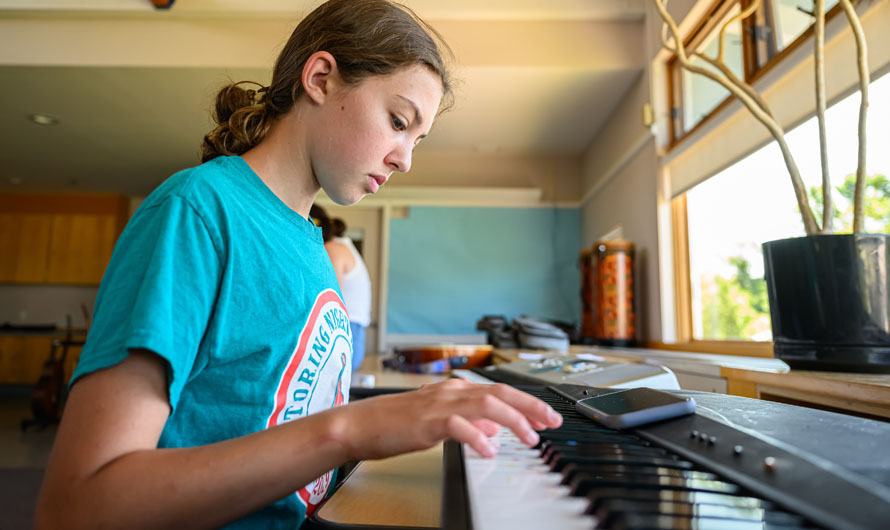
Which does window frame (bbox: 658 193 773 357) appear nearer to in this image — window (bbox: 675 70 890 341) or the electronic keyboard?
window (bbox: 675 70 890 341)

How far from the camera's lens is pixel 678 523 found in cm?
28

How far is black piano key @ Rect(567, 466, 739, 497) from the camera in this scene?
0.33 meters

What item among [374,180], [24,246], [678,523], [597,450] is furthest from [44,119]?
[678,523]

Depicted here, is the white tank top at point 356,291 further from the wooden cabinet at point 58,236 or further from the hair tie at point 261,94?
the wooden cabinet at point 58,236

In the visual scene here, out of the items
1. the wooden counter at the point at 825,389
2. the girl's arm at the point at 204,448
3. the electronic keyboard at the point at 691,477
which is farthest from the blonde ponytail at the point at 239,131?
the wooden counter at the point at 825,389

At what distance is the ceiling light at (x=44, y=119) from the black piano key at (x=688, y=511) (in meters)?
4.50

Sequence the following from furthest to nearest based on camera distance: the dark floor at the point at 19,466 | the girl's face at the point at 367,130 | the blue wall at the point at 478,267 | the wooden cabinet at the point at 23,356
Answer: the wooden cabinet at the point at 23,356
the blue wall at the point at 478,267
the dark floor at the point at 19,466
the girl's face at the point at 367,130

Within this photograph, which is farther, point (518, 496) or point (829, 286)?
point (829, 286)

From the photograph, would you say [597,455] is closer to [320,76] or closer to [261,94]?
[320,76]

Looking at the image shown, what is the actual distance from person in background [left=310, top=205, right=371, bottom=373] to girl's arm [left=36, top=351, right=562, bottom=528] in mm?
1886

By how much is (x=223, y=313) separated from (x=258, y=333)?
0.18 ft

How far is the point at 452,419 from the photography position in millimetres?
436

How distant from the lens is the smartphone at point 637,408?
1.61 feet

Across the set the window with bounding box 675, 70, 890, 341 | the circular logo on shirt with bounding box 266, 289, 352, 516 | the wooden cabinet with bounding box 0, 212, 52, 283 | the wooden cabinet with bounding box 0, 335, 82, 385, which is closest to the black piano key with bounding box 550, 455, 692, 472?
the circular logo on shirt with bounding box 266, 289, 352, 516
